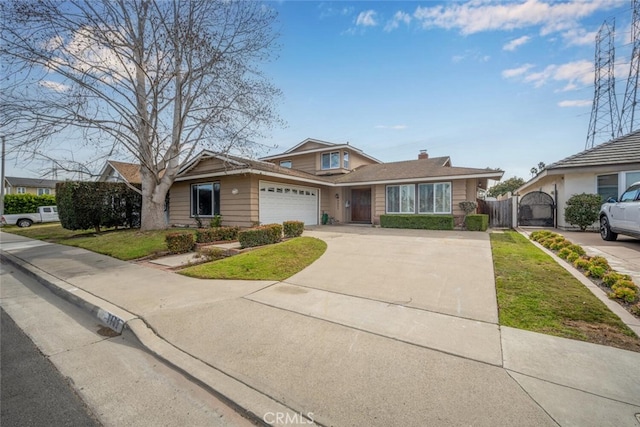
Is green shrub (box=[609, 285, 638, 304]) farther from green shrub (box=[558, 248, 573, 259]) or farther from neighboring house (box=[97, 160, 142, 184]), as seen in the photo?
neighboring house (box=[97, 160, 142, 184])

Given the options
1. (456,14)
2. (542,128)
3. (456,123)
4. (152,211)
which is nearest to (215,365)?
(456,14)

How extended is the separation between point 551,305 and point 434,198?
12213mm

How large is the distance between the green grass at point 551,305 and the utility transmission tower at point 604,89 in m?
20.4

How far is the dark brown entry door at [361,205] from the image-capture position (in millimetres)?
18609

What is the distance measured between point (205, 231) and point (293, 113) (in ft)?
24.2

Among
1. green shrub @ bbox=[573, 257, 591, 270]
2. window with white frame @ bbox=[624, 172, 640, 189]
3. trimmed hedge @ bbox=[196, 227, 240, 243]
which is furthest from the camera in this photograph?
window with white frame @ bbox=[624, 172, 640, 189]

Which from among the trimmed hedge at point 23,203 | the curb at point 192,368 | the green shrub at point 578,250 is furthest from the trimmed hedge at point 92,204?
the trimmed hedge at point 23,203

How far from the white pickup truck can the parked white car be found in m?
36.3

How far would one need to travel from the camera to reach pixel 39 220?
25.2m

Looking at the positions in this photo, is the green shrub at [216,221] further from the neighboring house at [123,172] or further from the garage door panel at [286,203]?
the neighboring house at [123,172]

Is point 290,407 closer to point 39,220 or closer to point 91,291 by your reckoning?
point 91,291

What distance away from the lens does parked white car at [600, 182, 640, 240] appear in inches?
291

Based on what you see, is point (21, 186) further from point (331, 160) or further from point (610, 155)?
point (610, 155)

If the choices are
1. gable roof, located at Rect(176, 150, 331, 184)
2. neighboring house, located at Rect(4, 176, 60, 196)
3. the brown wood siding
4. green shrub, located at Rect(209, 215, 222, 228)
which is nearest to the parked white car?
the brown wood siding
